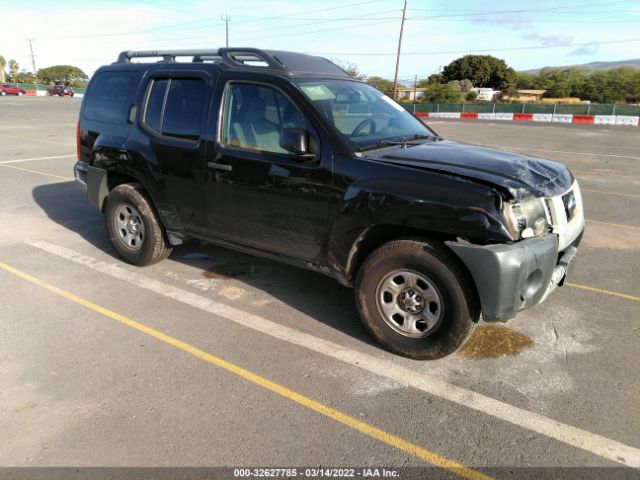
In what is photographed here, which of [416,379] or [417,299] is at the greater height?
[417,299]

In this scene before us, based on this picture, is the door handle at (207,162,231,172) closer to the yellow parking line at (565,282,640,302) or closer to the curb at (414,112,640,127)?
the yellow parking line at (565,282,640,302)

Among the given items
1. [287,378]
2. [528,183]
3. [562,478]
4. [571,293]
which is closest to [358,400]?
[287,378]

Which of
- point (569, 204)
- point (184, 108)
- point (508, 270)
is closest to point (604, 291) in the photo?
point (569, 204)

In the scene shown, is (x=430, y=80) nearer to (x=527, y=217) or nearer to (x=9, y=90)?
(x=9, y=90)

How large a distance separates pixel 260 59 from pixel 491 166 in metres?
2.15

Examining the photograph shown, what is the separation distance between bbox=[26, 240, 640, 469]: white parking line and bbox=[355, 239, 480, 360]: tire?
22cm

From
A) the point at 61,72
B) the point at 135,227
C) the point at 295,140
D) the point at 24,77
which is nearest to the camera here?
the point at 295,140

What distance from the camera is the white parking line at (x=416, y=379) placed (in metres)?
2.70

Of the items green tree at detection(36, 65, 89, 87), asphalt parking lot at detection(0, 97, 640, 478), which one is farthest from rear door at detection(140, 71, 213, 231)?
green tree at detection(36, 65, 89, 87)

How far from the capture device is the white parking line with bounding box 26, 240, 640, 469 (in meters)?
2.70

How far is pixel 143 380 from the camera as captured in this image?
10.6 feet

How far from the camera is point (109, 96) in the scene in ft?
17.1

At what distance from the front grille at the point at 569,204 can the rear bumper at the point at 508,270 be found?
44cm

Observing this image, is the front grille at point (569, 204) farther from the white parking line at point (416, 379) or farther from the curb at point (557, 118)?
the curb at point (557, 118)
